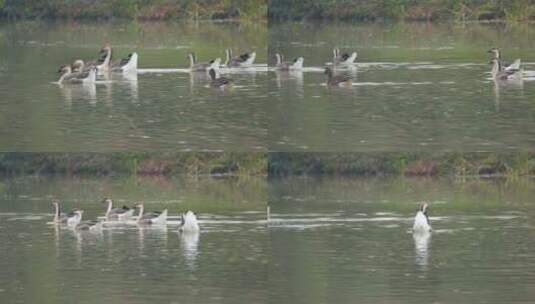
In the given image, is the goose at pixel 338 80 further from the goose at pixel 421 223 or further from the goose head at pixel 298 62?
the goose at pixel 421 223

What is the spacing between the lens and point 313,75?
68.1 ft

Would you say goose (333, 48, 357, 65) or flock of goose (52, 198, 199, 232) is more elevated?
goose (333, 48, 357, 65)

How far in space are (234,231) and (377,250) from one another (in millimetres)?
1463

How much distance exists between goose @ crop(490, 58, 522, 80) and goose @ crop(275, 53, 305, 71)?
5.29 ft

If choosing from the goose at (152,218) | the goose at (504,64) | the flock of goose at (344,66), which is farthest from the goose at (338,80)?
the goose at (152,218)

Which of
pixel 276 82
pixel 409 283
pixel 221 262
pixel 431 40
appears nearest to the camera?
pixel 409 283

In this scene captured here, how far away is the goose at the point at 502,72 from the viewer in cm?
1984

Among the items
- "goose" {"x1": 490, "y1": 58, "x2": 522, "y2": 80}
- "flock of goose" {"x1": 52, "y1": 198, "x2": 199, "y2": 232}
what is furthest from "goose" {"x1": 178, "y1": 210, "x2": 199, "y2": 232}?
"goose" {"x1": 490, "y1": 58, "x2": 522, "y2": 80}

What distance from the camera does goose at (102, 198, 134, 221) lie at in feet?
67.8

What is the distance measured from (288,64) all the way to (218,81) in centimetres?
70

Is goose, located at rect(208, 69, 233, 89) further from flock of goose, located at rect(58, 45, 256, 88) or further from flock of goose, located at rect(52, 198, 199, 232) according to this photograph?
flock of goose, located at rect(52, 198, 199, 232)

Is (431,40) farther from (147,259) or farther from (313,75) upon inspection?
(147,259)

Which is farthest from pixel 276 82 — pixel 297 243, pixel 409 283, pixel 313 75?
pixel 409 283

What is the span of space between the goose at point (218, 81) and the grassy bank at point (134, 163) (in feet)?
1.95
